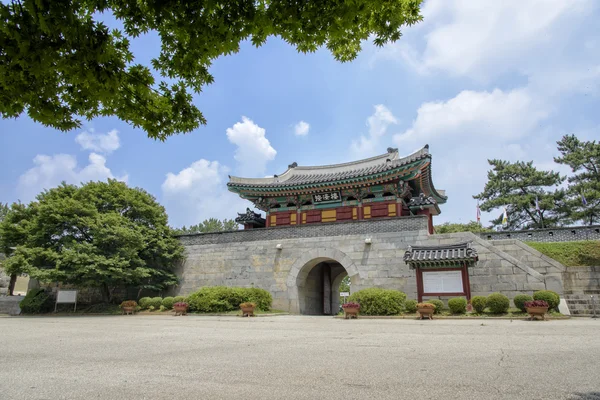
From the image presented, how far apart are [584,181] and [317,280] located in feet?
75.5


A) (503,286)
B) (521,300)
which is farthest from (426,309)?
(503,286)

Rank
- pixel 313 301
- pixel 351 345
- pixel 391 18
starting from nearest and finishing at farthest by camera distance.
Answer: pixel 391 18, pixel 351 345, pixel 313 301

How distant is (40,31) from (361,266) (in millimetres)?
15913

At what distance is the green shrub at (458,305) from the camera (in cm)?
1377

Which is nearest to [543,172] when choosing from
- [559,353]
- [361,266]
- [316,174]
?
[316,174]

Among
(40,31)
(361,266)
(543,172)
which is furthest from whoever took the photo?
(543,172)

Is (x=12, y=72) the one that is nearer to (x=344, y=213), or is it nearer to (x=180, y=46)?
(x=180, y=46)

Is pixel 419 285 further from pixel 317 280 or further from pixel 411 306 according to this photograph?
pixel 317 280

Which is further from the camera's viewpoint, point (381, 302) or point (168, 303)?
point (168, 303)

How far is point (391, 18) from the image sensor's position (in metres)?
4.86

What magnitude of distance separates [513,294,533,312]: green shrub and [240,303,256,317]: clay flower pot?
33.8ft

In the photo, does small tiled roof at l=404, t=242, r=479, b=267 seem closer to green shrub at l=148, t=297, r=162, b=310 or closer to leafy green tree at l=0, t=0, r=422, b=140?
leafy green tree at l=0, t=0, r=422, b=140

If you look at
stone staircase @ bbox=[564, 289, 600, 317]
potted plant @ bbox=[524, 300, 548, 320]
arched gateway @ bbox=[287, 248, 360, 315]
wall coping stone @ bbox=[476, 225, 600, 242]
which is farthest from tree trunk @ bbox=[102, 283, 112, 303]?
wall coping stone @ bbox=[476, 225, 600, 242]

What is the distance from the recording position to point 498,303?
13281 mm
